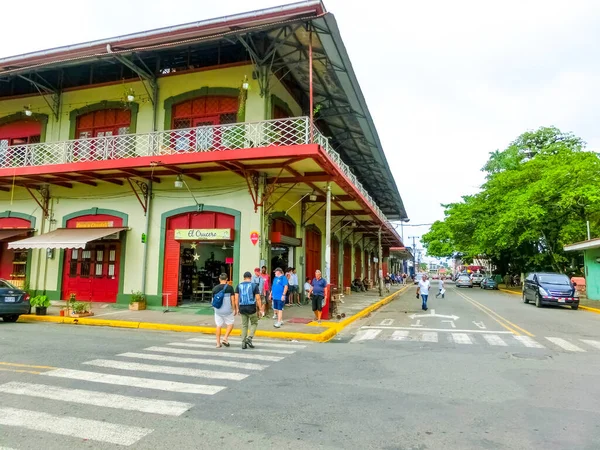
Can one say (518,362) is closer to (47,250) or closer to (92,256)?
(92,256)

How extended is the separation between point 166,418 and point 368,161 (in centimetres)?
2330

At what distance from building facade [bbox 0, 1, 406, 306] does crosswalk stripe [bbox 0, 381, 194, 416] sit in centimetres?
890

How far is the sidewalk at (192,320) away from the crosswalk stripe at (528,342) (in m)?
4.76

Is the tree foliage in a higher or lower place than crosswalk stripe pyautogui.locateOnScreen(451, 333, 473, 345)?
higher

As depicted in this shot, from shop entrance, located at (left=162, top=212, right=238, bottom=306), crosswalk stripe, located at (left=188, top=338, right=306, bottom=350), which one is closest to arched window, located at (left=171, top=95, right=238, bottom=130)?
shop entrance, located at (left=162, top=212, right=238, bottom=306)

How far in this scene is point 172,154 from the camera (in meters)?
14.3

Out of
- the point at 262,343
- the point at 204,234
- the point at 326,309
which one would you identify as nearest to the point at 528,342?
the point at 326,309

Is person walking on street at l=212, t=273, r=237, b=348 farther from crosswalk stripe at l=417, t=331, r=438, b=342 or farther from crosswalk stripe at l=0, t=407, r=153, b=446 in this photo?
crosswalk stripe at l=417, t=331, r=438, b=342

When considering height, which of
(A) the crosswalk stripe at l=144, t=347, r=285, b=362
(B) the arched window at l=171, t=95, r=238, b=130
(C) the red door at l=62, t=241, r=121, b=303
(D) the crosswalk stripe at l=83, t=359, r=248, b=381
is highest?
(B) the arched window at l=171, t=95, r=238, b=130

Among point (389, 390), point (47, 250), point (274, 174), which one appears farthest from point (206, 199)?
point (389, 390)

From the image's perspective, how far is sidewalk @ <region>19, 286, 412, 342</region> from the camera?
37.3 feet

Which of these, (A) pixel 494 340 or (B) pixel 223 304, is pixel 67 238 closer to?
(B) pixel 223 304

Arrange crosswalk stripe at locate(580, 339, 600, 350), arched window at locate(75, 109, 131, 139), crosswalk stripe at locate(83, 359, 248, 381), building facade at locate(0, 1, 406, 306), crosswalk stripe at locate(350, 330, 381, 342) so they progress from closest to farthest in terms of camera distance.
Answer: crosswalk stripe at locate(83, 359, 248, 381)
crosswalk stripe at locate(580, 339, 600, 350)
crosswalk stripe at locate(350, 330, 381, 342)
building facade at locate(0, 1, 406, 306)
arched window at locate(75, 109, 131, 139)

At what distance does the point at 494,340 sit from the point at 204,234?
401 inches
